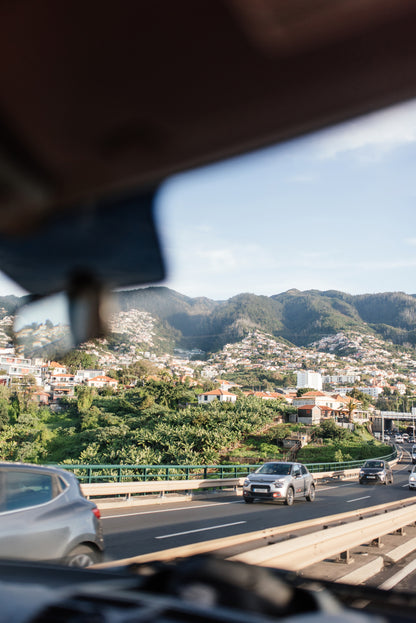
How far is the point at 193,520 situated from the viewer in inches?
380

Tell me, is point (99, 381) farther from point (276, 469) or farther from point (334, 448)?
point (334, 448)

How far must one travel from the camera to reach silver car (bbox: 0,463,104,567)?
9.62 feet

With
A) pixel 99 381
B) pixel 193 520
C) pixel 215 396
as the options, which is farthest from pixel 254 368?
pixel 193 520

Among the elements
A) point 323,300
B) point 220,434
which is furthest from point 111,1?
point 220,434

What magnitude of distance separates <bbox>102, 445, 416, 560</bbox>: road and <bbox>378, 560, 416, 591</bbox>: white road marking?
264 centimetres

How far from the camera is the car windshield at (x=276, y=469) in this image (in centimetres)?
1362

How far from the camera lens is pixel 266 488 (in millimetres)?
12820

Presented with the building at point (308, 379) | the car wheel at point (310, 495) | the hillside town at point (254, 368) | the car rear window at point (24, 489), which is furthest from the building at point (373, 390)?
the car rear window at point (24, 489)

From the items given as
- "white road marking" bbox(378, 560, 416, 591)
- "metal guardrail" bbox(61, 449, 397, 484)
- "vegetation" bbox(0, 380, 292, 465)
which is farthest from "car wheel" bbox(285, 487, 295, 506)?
"vegetation" bbox(0, 380, 292, 465)

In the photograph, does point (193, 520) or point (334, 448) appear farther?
point (334, 448)

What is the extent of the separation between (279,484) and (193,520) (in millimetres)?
3843

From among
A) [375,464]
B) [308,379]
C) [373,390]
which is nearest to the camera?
[375,464]

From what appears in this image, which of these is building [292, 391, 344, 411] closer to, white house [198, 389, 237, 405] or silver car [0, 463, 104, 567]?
white house [198, 389, 237, 405]

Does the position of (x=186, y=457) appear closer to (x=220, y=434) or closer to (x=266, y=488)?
(x=220, y=434)
